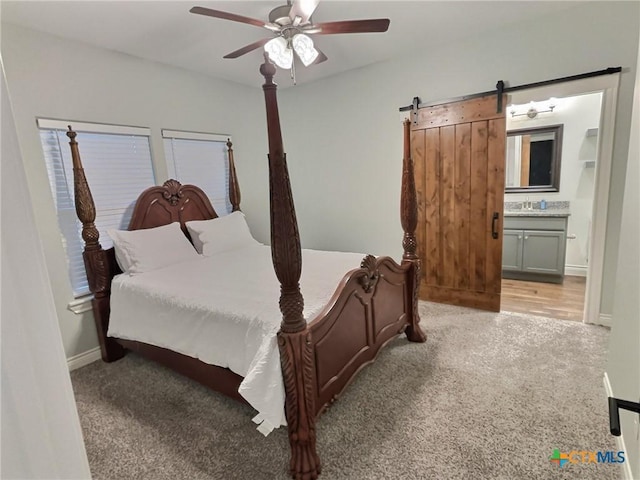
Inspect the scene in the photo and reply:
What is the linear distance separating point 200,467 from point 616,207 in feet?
11.6

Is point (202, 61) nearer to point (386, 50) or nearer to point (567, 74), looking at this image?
point (386, 50)

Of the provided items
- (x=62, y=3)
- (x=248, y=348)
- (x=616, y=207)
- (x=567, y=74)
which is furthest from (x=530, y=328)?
(x=62, y=3)

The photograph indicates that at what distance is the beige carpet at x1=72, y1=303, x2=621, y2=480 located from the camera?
165 centimetres

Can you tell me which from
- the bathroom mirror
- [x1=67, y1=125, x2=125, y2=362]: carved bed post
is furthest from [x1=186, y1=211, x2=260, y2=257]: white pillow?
the bathroom mirror

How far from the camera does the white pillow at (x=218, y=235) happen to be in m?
3.33

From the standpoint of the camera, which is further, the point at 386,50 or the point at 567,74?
the point at 386,50

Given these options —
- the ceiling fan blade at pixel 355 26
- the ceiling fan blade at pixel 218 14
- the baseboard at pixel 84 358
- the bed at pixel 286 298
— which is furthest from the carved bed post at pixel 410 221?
the baseboard at pixel 84 358

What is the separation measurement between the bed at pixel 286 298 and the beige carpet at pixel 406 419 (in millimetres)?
189

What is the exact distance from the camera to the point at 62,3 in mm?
2199

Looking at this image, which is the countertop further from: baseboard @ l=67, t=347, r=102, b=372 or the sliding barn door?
baseboard @ l=67, t=347, r=102, b=372

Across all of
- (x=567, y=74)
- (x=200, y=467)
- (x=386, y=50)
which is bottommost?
(x=200, y=467)

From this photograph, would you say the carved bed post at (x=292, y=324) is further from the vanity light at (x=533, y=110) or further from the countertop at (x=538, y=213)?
the vanity light at (x=533, y=110)

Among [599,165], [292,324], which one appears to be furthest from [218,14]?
[599,165]

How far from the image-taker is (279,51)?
2209 mm
